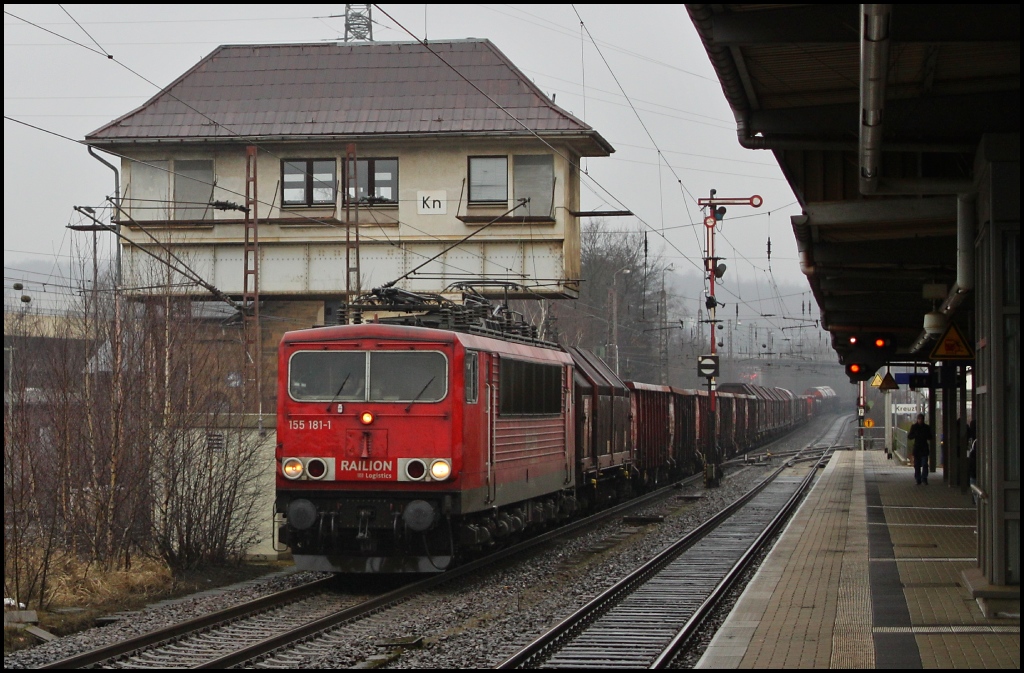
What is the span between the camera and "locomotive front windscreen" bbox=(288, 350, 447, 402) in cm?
1391

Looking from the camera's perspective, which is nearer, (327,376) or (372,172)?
(327,376)

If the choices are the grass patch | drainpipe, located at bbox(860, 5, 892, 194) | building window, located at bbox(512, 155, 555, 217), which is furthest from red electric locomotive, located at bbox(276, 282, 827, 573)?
building window, located at bbox(512, 155, 555, 217)

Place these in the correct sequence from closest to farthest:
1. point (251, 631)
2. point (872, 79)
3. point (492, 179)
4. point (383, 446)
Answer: point (872, 79)
point (251, 631)
point (383, 446)
point (492, 179)

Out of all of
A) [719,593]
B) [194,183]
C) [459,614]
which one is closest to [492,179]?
[194,183]

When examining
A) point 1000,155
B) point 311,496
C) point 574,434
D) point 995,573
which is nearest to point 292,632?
point 311,496

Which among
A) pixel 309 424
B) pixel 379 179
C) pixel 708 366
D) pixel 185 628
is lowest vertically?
pixel 185 628

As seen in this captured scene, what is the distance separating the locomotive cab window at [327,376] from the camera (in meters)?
14.1

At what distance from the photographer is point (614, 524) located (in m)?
22.0

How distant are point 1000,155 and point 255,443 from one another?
1052cm

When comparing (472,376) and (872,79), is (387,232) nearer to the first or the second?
(472,376)

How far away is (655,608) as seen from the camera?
12820 millimetres

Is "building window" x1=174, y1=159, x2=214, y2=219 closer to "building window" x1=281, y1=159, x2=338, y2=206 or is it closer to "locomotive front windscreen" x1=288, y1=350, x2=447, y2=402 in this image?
"building window" x1=281, y1=159, x2=338, y2=206

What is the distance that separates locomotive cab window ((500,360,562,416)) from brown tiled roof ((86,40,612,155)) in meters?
11.8

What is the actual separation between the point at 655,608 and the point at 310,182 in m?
20.2
